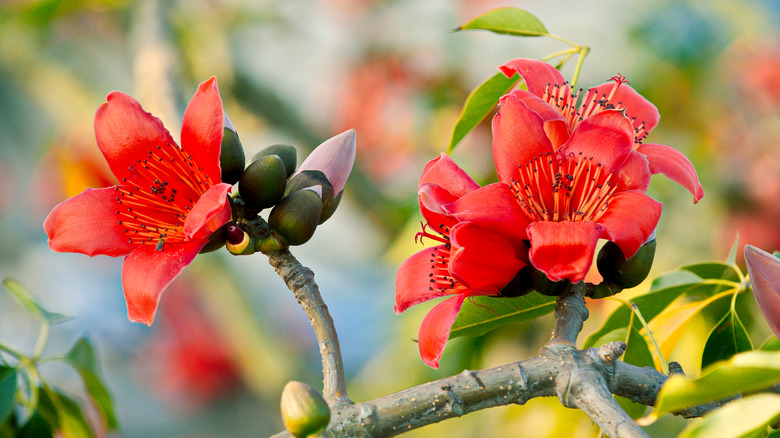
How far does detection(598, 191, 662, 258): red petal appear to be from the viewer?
457 millimetres

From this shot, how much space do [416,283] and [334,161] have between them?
0.14 metres

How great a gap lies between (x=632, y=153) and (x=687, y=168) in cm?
6

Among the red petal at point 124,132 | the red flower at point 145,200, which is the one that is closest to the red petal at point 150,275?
the red flower at point 145,200

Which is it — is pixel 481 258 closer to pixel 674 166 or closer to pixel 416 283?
pixel 416 283

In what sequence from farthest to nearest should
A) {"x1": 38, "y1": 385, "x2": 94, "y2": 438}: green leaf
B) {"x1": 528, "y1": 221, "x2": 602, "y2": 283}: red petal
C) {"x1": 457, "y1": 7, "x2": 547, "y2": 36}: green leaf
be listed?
1. {"x1": 38, "y1": 385, "x2": 94, "y2": 438}: green leaf
2. {"x1": 457, "y1": 7, "x2": 547, "y2": 36}: green leaf
3. {"x1": 528, "y1": 221, "x2": 602, "y2": 283}: red petal

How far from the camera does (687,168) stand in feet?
1.71

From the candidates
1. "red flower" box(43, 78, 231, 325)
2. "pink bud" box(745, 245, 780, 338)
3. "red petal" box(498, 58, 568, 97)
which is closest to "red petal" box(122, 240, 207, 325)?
"red flower" box(43, 78, 231, 325)

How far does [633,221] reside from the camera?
459 mm

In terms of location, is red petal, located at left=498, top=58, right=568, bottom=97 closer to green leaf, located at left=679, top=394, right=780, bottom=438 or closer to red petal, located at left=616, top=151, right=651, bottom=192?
red petal, located at left=616, top=151, right=651, bottom=192

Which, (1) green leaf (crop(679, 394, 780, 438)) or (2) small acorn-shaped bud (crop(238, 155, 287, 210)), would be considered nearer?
(1) green leaf (crop(679, 394, 780, 438))

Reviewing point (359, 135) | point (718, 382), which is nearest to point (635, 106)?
point (718, 382)

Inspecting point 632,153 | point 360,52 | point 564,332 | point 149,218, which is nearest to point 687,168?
point 632,153

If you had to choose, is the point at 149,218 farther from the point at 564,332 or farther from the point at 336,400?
the point at 564,332

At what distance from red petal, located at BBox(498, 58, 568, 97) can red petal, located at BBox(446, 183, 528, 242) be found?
131 millimetres
